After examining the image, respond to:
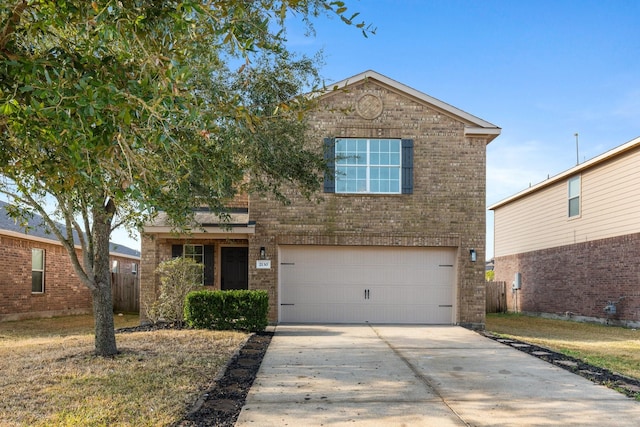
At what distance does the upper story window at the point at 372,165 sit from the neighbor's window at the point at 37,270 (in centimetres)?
1056

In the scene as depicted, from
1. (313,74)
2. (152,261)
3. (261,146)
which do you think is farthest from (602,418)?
(152,261)

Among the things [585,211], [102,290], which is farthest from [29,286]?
[585,211]

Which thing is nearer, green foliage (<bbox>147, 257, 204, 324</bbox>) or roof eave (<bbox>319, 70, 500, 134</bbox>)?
green foliage (<bbox>147, 257, 204, 324</bbox>)

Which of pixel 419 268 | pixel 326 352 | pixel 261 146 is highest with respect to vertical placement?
pixel 261 146

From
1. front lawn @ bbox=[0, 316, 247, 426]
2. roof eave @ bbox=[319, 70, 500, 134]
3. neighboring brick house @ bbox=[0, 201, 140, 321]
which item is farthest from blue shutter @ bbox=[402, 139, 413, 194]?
neighboring brick house @ bbox=[0, 201, 140, 321]

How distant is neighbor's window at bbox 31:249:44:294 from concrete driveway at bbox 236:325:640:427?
1177 cm

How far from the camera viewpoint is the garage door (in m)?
16.5

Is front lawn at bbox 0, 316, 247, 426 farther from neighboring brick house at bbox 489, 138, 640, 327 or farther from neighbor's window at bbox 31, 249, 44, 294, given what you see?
neighboring brick house at bbox 489, 138, 640, 327

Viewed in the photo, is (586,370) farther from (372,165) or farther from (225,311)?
(372,165)

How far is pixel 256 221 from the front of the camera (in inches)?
633

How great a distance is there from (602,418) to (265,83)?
24.3 ft

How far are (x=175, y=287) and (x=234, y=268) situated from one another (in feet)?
9.19

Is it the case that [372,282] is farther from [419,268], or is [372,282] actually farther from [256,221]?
[256,221]

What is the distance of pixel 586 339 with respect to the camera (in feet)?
46.0
